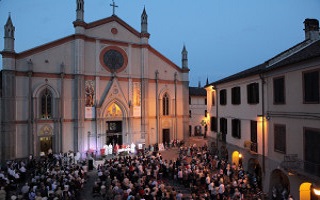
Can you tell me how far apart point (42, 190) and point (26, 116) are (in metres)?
14.2

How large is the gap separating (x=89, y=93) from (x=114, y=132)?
6.34m

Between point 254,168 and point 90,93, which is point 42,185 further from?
point 254,168

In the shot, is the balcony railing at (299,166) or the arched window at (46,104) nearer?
the balcony railing at (299,166)

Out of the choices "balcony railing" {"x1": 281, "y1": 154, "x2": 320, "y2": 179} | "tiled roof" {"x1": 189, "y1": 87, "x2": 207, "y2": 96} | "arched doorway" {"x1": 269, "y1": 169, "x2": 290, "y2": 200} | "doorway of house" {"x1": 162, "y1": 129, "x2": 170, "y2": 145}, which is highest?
"tiled roof" {"x1": 189, "y1": 87, "x2": 207, "y2": 96}

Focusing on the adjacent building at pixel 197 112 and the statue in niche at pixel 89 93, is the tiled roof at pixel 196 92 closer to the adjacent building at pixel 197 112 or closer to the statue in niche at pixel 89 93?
the adjacent building at pixel 197 112

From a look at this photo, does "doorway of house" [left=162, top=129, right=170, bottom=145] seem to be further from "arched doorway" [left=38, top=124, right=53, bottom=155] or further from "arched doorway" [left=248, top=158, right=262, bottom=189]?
"arched doorway" [left=248, top=158, right=262, bottom=189]

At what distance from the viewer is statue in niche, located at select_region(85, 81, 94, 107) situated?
29328 mm

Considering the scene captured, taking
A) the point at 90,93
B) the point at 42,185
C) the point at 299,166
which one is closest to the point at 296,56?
the point at 299,166

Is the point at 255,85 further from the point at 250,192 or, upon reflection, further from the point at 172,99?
the point at 172,99

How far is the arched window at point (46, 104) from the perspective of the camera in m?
26.8

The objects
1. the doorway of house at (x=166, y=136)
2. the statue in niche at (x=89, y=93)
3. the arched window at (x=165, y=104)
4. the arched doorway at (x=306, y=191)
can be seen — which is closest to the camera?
the arched doorway at (x=306, y=191)

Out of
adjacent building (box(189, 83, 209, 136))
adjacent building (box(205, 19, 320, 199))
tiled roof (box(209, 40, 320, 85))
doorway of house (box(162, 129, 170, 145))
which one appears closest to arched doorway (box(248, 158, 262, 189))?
adjacent building (box(205, 19, 320, 199))

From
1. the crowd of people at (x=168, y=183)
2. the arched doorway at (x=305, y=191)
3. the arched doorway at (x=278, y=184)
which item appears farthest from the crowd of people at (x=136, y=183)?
the arched doorway at (x=305, y=191)

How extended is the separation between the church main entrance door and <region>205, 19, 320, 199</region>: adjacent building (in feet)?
45.0
